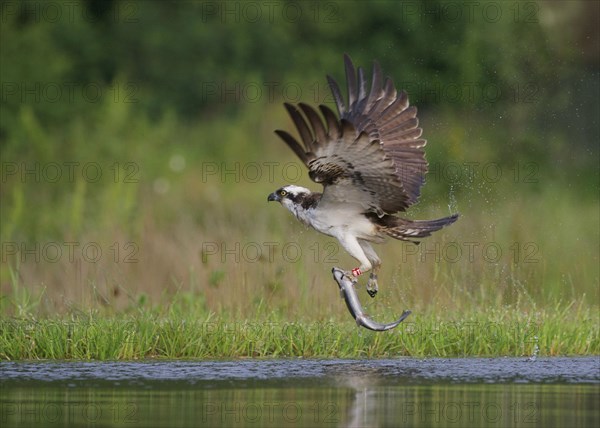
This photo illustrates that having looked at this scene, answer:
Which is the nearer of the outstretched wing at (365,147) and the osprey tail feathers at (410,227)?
the outstretched wing at (365,147)

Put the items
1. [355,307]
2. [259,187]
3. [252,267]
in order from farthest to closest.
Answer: [259,187] → [252,267] → [355,307]

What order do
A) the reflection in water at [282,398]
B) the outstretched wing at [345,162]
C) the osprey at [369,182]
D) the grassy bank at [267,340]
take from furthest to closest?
1. the grassy bank at [267,340]
2. the osprey at [369,182]
3. the outstretched wing at [345,162]
4. the reflection in water at [282,398]

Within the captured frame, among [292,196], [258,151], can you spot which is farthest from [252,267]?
[258,151]

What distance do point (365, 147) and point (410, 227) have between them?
124 centimetres

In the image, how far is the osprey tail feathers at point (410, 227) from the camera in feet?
34.9

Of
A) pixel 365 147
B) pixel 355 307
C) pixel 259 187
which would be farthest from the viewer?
pixel 259 187

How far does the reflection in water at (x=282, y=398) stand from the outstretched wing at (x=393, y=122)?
183 cm

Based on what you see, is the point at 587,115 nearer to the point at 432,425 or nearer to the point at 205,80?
the point at 205,80

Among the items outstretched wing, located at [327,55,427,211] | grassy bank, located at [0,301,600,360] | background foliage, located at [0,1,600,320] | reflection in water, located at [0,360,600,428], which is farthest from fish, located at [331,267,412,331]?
background foliage, located at [0,1,600,320]

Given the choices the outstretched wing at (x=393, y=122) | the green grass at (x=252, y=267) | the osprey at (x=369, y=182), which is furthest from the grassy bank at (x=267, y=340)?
the outstretched wing at (x=393, y=122)

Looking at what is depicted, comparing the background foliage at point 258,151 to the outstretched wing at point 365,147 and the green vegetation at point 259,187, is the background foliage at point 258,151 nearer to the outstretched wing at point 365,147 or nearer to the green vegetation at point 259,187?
the green vegetation at point 259,187

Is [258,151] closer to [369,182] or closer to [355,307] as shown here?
[369,182]

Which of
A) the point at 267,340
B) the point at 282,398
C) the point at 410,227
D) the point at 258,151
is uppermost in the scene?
the point at 258,151

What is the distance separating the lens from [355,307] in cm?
1022
